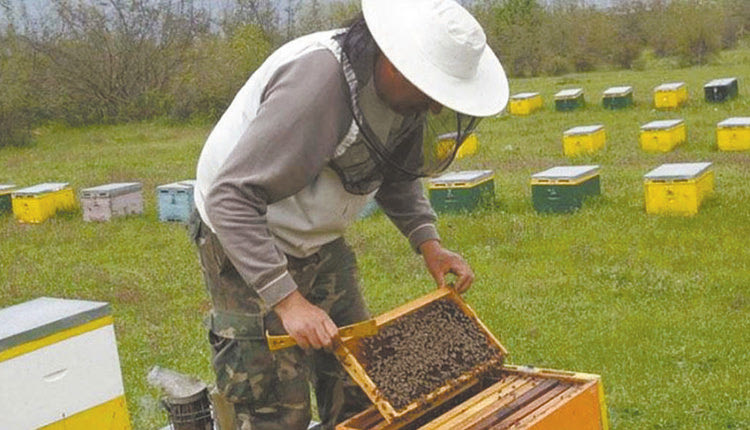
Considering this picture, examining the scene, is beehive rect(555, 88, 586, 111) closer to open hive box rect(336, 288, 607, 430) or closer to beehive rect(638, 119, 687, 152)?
beehive rect(638, 119, 687, 152)

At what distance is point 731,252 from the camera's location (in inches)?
204

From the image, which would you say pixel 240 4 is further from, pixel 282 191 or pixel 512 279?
pixel 282 191

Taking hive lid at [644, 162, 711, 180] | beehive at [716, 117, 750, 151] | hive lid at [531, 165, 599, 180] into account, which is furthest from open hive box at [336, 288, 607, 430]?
beehive at [716, 117, 750, 151]

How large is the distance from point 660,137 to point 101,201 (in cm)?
500

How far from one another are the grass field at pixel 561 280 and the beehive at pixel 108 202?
125 mm

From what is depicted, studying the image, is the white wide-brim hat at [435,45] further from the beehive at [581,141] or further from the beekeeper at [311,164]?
the beehive at [581,141]

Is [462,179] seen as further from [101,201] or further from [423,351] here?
[423,351]

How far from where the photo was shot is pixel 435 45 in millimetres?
1779

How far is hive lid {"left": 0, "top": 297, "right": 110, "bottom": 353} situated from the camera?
8.13 feet

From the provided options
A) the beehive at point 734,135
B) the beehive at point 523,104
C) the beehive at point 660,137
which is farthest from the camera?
the beehive at point 523,104

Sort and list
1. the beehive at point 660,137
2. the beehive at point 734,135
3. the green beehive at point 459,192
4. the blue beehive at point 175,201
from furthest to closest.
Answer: the beehive at point 660,137, the beehive at point 734,135, the blue beehive at point 175,201, the green beehive at point 459,192

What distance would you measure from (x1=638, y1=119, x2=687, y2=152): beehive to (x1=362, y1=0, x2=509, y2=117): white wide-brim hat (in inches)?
291

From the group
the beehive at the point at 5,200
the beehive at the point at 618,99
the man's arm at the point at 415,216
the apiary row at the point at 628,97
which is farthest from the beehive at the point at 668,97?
the man's arm at the point at 415,216

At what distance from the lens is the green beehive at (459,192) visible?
6613mm
